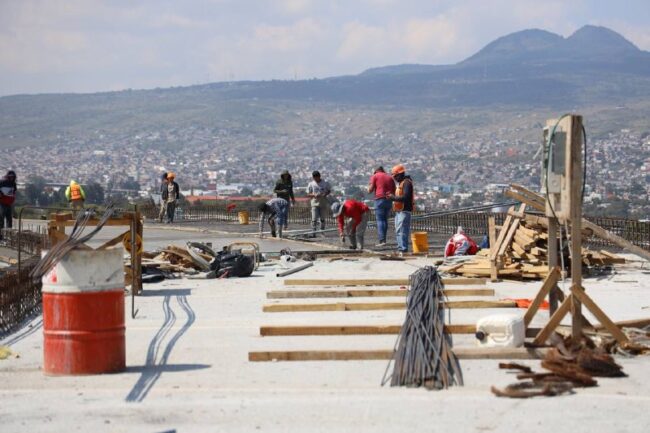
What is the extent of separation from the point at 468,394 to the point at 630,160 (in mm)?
146870

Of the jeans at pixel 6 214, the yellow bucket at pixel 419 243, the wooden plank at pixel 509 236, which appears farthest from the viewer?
the jeans at pixel 6 214

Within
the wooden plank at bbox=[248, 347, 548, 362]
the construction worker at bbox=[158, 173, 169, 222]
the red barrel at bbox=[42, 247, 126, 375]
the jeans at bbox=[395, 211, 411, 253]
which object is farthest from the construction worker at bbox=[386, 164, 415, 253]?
the construction worker at bbox=[158, 173, 169, 222]

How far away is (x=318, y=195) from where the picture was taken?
31734 mm

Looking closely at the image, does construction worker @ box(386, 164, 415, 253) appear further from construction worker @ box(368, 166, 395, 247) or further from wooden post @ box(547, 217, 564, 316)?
wooden post @ box(547, 217, 564, 316)

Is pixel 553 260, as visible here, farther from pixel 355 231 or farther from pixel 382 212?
pixel 382 212

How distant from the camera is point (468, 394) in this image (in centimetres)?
961

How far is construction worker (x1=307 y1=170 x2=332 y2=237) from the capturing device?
104 feet

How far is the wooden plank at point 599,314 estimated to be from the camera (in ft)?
37.0

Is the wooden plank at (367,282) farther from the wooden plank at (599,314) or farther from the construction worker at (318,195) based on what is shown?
the construction worker at (318,195)

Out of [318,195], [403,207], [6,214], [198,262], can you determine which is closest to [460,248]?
[403,207]

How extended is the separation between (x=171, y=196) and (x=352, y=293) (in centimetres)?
2472

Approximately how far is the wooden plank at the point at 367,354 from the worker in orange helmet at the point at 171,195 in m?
29.0

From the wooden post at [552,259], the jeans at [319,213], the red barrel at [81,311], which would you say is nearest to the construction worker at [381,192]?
the jeans at [319,213]

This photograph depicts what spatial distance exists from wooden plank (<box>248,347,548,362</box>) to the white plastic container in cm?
13
